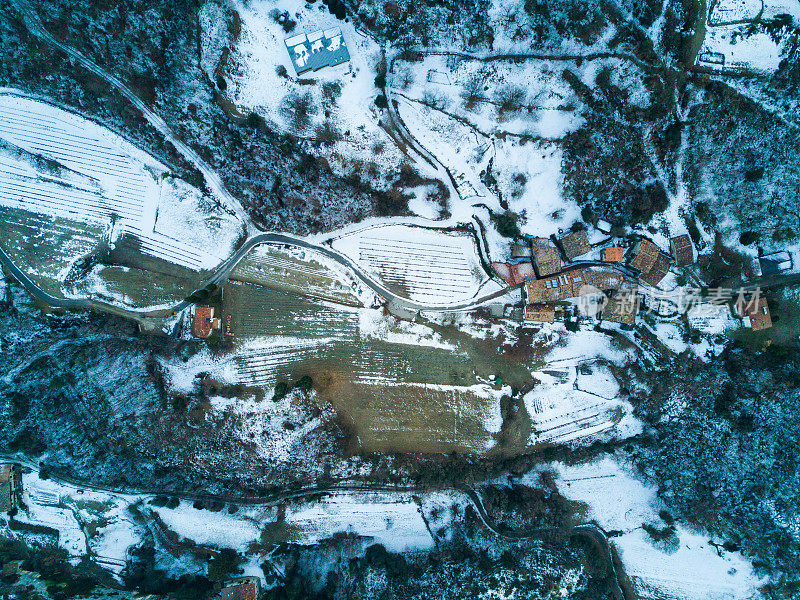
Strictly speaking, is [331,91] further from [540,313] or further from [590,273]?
[590,273]

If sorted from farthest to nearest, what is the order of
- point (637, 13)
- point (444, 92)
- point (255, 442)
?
point (255, 442)
point (444, 92)
point (637, 13)

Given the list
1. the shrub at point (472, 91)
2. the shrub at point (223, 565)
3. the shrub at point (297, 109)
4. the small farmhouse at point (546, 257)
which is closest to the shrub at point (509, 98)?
the shrub at point (472, 91)

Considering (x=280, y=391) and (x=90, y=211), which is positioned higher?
(x=90, y=211)

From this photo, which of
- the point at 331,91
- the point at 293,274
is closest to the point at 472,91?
the point at 331,91

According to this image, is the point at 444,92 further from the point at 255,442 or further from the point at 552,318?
the point at 255,442

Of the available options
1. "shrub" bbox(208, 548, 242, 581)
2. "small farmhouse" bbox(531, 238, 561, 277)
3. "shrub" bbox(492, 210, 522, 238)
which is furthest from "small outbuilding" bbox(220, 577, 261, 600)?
"shrub" bbox(492, 210, 522, 238)

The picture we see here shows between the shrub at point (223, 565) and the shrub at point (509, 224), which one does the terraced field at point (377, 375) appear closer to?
the shrub at point (509, 224)

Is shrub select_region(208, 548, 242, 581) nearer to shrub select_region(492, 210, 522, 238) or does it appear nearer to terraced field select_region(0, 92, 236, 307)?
terraced field select_region(0, 92, 236, 307)

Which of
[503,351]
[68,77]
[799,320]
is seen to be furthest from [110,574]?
[799,320]
